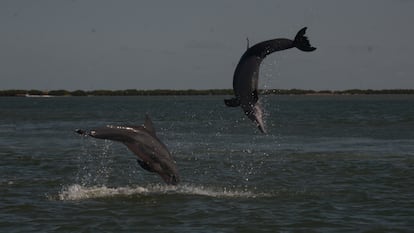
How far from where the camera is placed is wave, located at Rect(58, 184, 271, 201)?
22.6m

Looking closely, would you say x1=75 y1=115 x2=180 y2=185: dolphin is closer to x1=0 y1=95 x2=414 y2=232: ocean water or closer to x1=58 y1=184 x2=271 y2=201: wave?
x1=0 y1=95 x2=414 y2=232: ocean water

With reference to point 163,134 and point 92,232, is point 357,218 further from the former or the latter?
point 163,134
